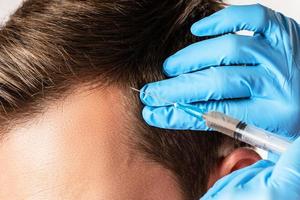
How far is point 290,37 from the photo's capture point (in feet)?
3.47

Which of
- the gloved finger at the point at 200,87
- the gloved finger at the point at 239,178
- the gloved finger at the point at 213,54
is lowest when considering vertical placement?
the gloved finger at the point at 239,178

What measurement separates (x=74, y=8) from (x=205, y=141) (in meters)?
0.36

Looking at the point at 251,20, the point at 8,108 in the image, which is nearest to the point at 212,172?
the point at 251,20

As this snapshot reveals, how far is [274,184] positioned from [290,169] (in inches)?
1.4

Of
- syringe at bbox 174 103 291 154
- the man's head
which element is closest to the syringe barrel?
syringe at bbox 174 103 291 154

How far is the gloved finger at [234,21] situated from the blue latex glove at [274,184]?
10.3 inches

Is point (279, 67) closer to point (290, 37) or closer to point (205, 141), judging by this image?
point (290, 37)

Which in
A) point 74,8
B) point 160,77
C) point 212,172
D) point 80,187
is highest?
point 74,8

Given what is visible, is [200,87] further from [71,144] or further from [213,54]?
[71,144]

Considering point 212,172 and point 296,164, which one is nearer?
point 296,164

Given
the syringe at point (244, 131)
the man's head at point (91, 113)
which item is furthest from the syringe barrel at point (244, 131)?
the man's head at point (91, 113)

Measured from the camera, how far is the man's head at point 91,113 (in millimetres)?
958

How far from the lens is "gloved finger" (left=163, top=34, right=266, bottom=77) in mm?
972

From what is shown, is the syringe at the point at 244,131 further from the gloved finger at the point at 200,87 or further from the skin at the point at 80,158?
the skin at the point at 80,158
